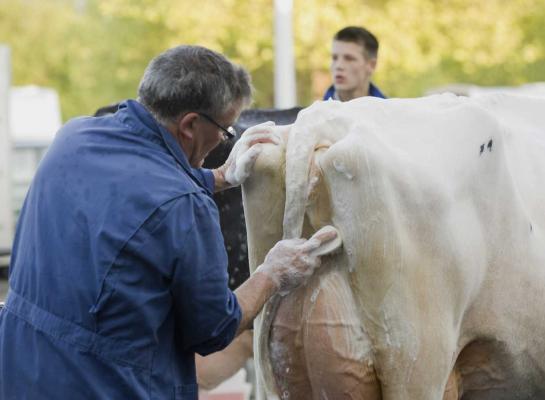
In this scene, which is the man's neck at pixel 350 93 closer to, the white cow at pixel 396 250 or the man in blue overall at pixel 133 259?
the white cow at pixel 396 250

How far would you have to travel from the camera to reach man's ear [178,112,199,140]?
10.7 ft

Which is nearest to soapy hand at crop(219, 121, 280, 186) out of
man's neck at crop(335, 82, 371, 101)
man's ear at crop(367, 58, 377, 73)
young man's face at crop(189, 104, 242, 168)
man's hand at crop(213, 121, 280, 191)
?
man's hand at crop(213, 121, 280, 191)

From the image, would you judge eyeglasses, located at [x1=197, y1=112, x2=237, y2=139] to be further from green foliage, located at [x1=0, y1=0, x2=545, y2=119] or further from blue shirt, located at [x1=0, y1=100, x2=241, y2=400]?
green foliage, located at [x1=0, y1=0, x2=545, y2=119]

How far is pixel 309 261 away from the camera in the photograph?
332cm

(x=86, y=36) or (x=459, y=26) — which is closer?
(x=459, y=26)

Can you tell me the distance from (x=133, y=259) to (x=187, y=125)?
42 cm

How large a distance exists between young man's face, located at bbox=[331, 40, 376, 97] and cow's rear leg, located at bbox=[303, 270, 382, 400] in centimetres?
309

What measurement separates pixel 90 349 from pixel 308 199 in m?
0.73

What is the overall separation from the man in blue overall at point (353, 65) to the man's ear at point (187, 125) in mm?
2970

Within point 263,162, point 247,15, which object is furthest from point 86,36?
point 263,162

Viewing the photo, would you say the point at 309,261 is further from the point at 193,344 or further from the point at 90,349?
the point at 90,349

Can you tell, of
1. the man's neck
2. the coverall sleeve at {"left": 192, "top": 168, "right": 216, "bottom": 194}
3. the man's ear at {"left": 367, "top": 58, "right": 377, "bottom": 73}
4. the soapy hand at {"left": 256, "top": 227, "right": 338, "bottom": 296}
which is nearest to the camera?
the soapy hand at {"left": 256, "top": 227, "right": 338, "bottom": 296}

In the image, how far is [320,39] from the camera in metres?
18.8

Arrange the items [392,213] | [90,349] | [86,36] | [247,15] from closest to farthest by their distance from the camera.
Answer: [90,349]
[392,213]
[247,15]
[86,36]
